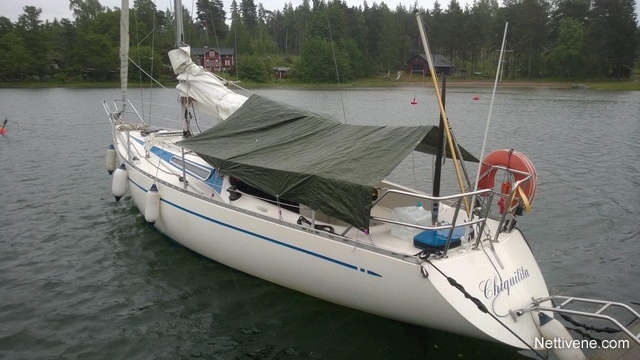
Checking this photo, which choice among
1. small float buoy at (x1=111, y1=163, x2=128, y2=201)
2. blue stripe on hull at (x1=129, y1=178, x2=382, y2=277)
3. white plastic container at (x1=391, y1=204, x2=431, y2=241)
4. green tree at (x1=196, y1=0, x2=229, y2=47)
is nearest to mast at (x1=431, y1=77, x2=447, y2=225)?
white plastic container at (x1=391, y1=204, x2=431, y2=241)

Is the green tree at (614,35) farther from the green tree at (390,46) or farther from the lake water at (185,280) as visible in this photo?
the lake water at (185,280)

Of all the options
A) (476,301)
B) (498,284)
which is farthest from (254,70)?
(476,301)

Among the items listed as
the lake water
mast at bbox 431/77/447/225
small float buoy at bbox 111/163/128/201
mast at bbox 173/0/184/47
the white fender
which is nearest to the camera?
Result: the white fender

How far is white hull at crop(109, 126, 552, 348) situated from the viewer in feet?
19.0

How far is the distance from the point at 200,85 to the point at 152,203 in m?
3.16

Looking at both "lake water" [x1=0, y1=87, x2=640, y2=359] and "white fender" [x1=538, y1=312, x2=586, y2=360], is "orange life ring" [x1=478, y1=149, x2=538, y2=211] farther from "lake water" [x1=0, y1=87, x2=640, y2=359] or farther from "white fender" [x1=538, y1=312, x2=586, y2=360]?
"lake water" [x1=0, y1=87, x2=640, y2=359]

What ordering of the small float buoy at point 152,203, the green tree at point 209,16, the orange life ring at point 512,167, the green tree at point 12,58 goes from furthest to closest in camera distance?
the green tree at point 12,58 → the green tree at point 209,16 → the small float buoy at point 152,203 → the orange life ring at point 512,167

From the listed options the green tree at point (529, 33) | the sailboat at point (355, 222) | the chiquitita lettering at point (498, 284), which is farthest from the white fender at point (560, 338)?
the green tree at point (529, 33)

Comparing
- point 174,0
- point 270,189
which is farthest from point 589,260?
point 174,0

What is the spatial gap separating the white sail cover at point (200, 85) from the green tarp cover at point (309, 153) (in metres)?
1.34

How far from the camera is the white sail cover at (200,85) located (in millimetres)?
10781

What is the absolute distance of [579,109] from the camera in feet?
117

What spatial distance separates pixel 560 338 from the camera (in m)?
5.63

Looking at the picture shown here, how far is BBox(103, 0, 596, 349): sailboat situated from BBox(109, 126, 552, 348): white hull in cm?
2
